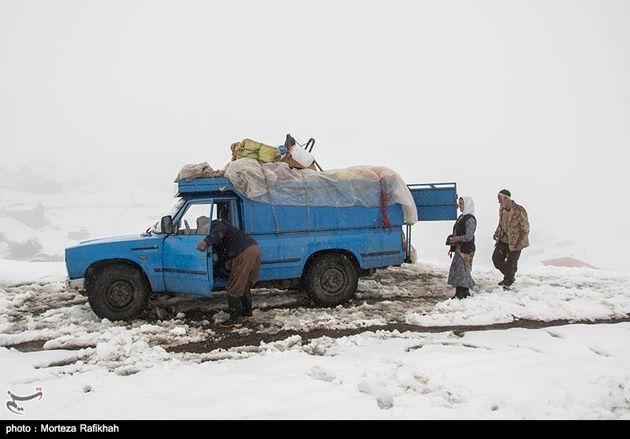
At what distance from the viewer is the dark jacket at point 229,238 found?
6.13 meters


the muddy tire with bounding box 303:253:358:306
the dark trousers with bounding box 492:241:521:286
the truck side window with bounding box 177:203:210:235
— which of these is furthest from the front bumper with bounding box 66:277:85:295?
the dark trousers with bounding box 492:241:521:286

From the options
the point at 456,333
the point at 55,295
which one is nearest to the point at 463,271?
the point at 456,333

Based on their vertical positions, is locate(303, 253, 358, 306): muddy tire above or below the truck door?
below

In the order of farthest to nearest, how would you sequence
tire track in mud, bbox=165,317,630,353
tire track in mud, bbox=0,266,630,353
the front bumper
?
the front bumper
tire track in mud, bbox=0,266,630,353
tire track in mud, bbox=165,317,630,353

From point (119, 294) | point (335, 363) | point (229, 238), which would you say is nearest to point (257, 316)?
point (229, 238)

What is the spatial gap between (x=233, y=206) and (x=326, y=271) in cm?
192

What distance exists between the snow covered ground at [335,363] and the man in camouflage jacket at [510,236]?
2.23ft

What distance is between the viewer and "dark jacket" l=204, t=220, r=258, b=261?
6129 mm

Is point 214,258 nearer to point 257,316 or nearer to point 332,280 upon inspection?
point 257,316

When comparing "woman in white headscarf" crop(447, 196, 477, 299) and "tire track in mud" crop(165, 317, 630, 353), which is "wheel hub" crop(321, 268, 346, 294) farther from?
"woman in white headscarf" crop(447, 196, 477, 299)

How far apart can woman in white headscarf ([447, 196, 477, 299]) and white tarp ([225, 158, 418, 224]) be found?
0.79 meters

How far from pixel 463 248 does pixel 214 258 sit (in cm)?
417

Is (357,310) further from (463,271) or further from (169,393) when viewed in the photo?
(169,393)
